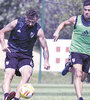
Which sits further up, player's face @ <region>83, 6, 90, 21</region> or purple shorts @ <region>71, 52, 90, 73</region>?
player's face @ <region>83, 6, 90, 21</region>

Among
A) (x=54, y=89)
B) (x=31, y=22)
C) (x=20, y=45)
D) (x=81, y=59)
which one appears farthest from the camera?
(x=54, y=89)

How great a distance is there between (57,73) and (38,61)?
2.30ft

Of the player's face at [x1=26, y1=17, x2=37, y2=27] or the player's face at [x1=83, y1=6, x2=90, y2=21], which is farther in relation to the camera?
the player's face at [x1=83, y1=6, x2=90, y2=21]

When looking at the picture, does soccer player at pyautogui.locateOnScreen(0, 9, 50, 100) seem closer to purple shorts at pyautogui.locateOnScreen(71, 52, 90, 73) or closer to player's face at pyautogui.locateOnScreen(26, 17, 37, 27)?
player's face at pyautogui.locateOnScreen(26, 17, 37, 27)

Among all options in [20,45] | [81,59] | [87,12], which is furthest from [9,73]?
[87,12]

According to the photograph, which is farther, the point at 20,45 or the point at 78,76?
the point at 78,76

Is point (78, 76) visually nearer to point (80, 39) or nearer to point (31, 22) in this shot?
point (80, 39)

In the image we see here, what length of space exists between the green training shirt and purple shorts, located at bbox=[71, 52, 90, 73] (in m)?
0.08

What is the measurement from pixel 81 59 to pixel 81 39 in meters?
0.39

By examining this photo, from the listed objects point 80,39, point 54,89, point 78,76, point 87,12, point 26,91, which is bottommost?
point 54,89

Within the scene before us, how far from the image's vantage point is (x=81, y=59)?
904cm

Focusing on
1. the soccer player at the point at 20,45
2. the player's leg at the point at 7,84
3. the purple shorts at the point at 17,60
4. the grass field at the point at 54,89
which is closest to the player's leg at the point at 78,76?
the soccer player at the point at 20,45

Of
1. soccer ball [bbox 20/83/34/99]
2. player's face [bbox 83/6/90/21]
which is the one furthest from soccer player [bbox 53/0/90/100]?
soccer ball [bbox 20/83/34/99]

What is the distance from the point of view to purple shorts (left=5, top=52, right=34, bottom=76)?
28.1 feet
